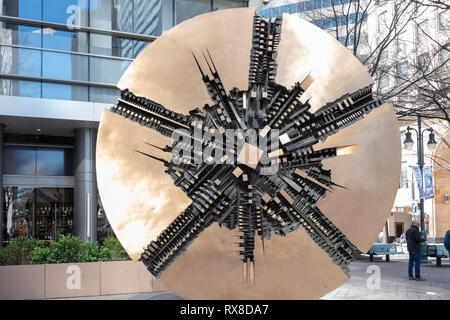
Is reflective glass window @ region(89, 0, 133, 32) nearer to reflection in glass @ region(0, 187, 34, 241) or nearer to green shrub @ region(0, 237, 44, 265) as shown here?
reflection in glass @ region(0, 187, 34, 241)

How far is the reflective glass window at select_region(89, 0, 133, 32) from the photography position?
20875 millimetres

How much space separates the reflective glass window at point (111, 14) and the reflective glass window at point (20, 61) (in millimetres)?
2800

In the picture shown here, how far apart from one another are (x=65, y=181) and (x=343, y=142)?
20206mm

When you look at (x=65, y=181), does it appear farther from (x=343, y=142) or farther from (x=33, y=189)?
(x=343, y=142)

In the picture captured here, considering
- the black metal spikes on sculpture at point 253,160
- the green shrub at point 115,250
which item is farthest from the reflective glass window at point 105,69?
the black metal spikes on sculpture at point 253,160

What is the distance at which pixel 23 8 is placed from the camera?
20.0m

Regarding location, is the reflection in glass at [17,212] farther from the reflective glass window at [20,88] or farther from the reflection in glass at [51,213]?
the reflective glass window at [20,88]

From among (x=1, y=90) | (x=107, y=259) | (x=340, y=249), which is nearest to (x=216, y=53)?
(x=340, y=249)

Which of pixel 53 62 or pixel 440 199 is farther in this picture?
pixel 440 199

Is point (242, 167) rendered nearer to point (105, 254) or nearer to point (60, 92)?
point (105, 254)

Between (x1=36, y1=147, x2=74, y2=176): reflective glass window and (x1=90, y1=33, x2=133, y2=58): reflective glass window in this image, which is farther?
(x1=36, y1=147, x2=74, y2=176): reflective glass window

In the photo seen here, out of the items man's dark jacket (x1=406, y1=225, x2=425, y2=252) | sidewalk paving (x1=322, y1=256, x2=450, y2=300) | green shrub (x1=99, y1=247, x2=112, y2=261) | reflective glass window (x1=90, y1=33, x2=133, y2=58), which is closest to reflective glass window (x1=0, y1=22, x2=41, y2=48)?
reflective glass window (x1=90, y1=33, x2=133, y2=58)

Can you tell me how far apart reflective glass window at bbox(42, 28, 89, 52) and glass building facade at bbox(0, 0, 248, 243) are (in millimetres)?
40

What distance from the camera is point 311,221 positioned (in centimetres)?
429
